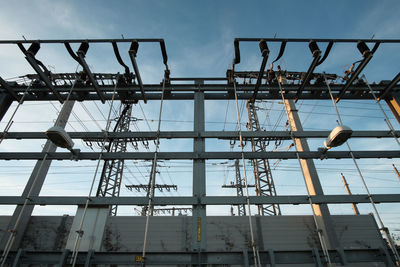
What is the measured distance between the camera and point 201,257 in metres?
4.08

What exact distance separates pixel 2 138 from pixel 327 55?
997cm

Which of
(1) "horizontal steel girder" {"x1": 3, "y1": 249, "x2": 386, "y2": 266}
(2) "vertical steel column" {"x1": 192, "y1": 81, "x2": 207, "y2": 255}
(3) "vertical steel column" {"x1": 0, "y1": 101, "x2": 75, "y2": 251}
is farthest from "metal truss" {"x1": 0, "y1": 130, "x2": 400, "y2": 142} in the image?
(1) "horizontal steel girder" {"x1": 3, "y1": 249, "x2": 386, "y2": 266}

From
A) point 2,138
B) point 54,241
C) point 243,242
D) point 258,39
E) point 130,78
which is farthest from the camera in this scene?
point 243,242

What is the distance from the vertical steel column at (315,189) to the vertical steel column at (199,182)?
375 centimetres

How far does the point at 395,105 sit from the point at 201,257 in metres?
8.30

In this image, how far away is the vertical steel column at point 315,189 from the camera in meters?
8.82

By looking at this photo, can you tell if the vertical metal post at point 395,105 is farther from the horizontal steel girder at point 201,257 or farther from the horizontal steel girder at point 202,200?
the horizontal steel girder at point 201,257

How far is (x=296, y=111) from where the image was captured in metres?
14.1

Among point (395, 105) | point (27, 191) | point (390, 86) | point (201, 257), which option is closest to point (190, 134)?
point (201, 257)

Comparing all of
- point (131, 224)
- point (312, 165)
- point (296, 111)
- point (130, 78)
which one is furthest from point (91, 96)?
point (296, 111)

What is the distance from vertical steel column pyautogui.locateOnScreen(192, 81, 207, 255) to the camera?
446 cm

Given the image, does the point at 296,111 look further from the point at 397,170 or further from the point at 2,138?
the point at 397,170

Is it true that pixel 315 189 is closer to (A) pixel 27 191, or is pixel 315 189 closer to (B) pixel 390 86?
(B) pixel 390 86

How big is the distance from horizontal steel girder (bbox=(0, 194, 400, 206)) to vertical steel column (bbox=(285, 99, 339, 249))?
3.21 meters
